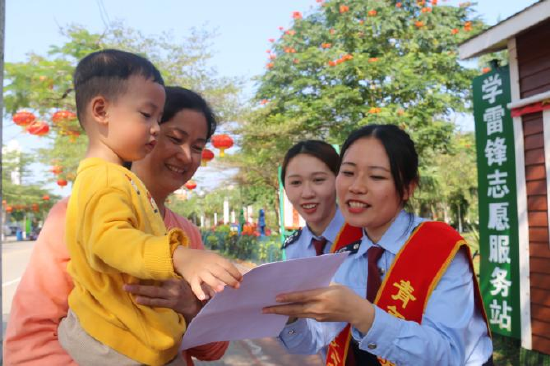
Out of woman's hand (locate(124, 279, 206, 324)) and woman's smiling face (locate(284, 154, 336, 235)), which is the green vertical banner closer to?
woman's smiling face (locate(284, 154, 336, 235))

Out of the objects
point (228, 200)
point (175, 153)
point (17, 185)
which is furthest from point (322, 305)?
point (17, 185)

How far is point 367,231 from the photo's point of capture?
175cm

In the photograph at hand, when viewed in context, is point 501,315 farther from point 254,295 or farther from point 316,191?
point 254,295

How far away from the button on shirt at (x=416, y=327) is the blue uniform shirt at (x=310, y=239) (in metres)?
1.08

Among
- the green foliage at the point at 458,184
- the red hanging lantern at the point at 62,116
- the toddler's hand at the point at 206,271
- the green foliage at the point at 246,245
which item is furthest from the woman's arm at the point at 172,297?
the green foliage at the point at 458,184

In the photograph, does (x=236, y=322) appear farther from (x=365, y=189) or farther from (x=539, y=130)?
(x=539, y=130)

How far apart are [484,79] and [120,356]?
19.4ft

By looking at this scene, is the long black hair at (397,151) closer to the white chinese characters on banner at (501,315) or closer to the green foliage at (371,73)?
the white chinese characters on banner at (501,315)

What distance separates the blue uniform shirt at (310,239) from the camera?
292 cm

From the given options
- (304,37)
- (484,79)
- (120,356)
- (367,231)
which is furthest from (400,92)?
(120,356)

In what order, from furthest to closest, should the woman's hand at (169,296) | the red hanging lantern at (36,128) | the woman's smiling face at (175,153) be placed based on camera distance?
the red hanging lantern at (36,128) < the woman's smiling face at (175,153) < the woman's hand at (169,296)

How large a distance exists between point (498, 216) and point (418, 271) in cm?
494

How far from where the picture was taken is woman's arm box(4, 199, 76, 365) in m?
1.29

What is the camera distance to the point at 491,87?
5.98 metres
